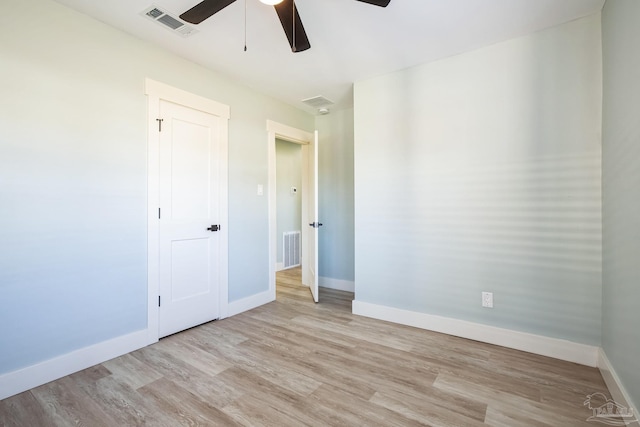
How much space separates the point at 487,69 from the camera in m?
2.43

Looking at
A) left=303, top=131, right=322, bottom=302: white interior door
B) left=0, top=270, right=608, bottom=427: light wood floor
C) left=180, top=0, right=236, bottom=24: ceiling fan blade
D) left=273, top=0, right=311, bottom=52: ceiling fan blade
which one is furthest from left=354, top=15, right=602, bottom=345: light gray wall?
left=180, top=0, right=236, bottom=24: ceiling fan blade

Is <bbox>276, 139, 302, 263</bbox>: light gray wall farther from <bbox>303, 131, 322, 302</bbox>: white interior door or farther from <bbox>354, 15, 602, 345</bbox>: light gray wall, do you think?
<bbox>354, 15, 602, 345</bbox>: light gray wall

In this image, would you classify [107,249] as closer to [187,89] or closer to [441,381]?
[187,89]

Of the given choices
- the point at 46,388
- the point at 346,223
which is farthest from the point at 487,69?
the point at 46,388

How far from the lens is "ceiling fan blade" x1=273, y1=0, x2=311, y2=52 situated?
1.62 m

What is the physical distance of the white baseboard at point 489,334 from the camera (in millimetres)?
2096

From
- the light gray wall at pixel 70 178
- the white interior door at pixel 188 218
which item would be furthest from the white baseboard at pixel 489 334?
the light gray wall at pixel 70 178

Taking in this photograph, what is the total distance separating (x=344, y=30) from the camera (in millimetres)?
2197

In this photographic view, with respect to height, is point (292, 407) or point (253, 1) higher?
point (253, 1)

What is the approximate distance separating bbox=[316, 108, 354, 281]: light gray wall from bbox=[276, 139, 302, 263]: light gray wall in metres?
1.47

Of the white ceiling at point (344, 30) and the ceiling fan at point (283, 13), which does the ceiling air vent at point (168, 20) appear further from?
the ceiling fan at point (283, 13)

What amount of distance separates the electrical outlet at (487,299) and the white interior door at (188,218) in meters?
2.52

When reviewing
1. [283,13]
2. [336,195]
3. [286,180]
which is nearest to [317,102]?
[336,195]

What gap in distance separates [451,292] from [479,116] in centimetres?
158
